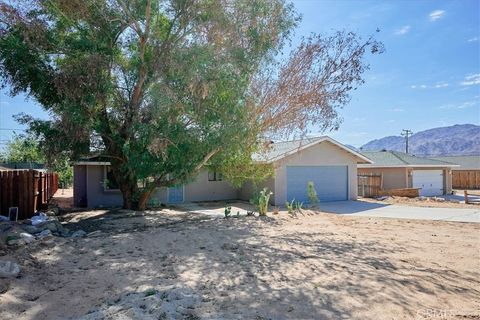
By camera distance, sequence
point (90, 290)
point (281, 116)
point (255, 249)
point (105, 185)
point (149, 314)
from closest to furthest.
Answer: point (149, 314)
point (90, 290)
point (255, 249)
point (281, 116)
point (105, 185)

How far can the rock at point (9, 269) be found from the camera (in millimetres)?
5696

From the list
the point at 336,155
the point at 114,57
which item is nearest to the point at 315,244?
the point at 114,57

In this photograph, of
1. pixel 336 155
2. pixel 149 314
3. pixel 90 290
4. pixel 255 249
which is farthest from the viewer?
pixel 336 155

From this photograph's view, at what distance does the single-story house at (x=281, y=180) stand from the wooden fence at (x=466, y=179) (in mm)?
19782

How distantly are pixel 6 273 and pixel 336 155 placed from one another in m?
18.5

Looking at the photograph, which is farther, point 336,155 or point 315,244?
point 336,155

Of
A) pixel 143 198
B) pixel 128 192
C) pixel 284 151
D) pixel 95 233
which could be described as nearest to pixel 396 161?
pixel 284 151

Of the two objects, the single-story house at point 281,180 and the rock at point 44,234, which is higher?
the single-story house at point 281,180

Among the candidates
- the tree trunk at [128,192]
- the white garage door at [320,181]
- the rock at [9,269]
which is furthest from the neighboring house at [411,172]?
the rock at [9,269]

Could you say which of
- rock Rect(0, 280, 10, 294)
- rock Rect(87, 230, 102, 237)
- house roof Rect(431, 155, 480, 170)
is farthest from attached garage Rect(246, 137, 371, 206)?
house roof Rect(431, 155, 480, 170)

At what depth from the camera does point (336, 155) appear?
2147cm

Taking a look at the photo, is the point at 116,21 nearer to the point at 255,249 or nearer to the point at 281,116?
the point at 281,116

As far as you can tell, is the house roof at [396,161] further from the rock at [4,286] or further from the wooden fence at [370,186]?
the rock at [4,286]

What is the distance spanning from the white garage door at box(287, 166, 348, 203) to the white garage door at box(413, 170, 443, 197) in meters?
8.41
